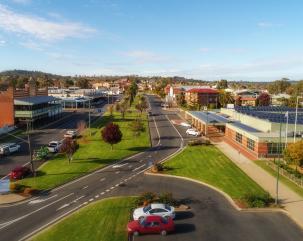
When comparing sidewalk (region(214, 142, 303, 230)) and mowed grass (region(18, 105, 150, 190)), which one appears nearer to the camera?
sidewalk (region(214, 142, 303, 230))

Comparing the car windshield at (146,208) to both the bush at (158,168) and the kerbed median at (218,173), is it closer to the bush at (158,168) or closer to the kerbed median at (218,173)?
the kerbed median at (218,173)

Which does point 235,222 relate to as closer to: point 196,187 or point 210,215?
point 210,215

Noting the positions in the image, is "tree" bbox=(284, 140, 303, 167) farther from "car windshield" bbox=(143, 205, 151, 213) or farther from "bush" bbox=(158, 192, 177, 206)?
"car windshield" bbox=(143, 205, 151, 213)

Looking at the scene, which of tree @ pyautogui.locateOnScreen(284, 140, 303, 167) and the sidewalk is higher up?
tree @ pyautogui.locateOnScreen(284, 140, 303, 167)

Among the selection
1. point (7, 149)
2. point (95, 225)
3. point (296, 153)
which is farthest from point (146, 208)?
point (7, 149)

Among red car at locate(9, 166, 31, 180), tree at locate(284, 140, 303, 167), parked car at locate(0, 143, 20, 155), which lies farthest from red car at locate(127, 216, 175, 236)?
parked car at locate(0, 143, 20, 155)

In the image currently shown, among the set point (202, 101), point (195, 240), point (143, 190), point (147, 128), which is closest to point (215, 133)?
point (147, 128)
